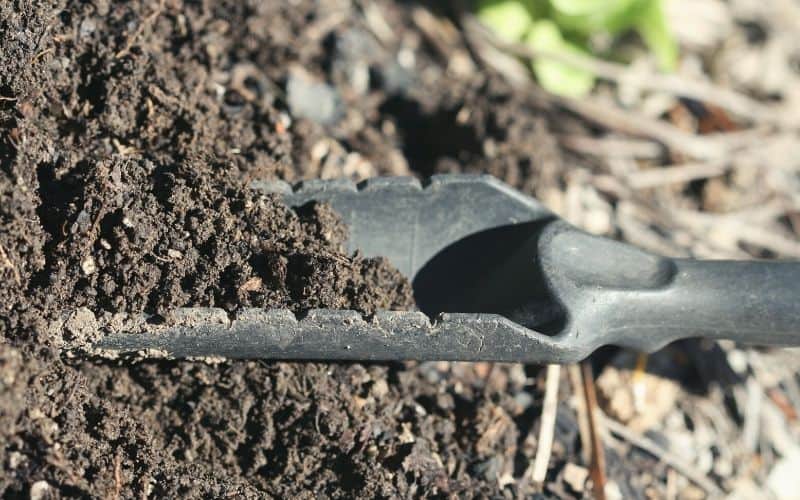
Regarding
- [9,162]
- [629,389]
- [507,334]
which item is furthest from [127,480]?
[629,389]

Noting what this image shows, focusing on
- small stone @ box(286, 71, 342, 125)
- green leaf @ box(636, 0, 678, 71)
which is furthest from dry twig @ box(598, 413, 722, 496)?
green leaf @ box(636, 0, 678, 71)

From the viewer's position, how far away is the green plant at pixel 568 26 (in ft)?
8.65

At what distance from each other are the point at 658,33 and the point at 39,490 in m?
2.17

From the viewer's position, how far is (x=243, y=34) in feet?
7.48

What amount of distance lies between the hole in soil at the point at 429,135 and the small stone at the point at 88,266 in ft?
3.41

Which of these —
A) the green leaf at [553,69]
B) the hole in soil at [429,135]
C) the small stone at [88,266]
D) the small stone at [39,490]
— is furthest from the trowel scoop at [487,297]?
the green leaf at [553,69]

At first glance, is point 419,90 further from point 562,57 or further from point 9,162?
point 9,162

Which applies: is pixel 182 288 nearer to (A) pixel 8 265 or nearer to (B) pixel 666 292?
(A) pixel 8 265

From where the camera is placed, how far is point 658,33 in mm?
2664

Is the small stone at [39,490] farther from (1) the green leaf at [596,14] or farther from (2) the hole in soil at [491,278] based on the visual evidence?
(1) the green leaf at [596,14]

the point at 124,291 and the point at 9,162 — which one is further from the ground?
the point at 9,162

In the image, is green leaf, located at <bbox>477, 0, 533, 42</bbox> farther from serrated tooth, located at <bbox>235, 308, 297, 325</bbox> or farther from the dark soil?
serrated tooth, located at <bbox>235, 308, 297, 325</bbox>

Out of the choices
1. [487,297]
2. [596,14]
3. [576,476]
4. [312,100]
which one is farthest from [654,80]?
[576,476]

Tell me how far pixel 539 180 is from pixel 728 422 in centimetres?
81
